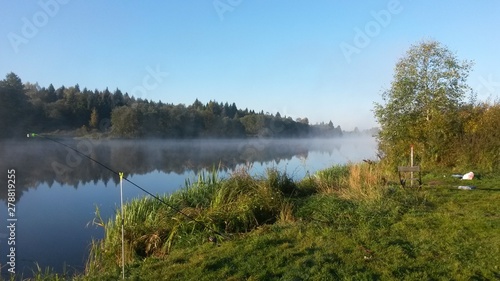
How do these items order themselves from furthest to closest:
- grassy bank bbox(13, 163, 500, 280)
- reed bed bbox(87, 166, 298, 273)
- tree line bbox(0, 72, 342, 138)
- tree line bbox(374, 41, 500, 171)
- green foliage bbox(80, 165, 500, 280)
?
tree line bbox(0, 72, 342, 138) < tree line bbox(374, 41, 500, 171) < reed bed bbox(87, 166, 298, 273) < grassy bank bbox(13, 163, 500, 280) < green foliage bbox(80, 165, 500, 280)

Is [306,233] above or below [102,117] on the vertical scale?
below

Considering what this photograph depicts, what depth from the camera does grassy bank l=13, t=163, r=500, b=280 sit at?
481cm

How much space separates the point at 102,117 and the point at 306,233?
219ft

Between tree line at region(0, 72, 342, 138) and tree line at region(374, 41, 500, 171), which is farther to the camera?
tree line at region(0, 72, 342, 138)

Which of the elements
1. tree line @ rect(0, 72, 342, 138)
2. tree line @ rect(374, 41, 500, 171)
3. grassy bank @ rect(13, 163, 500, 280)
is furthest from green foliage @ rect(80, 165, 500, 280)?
tree line @ rect(0, 72, 342, 138)

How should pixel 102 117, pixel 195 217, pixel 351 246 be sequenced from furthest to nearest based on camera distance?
→ 1. pixel 102 117
2. pixel 195 217
3. pixel 351 246

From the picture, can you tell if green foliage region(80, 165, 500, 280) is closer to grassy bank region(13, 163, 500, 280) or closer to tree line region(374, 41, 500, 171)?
grassy bank region(13, 163, 500, 280)

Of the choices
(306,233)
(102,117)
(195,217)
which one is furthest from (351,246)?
(102,117)

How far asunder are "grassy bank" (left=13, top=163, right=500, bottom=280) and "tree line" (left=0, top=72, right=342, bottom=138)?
34.3 metres

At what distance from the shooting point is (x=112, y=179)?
19734 mm

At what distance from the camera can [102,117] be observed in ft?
218

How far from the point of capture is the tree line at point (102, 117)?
37781mm

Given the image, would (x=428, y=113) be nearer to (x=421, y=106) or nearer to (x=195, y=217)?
(x=421, y=106)

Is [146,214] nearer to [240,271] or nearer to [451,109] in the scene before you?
[240,271]
